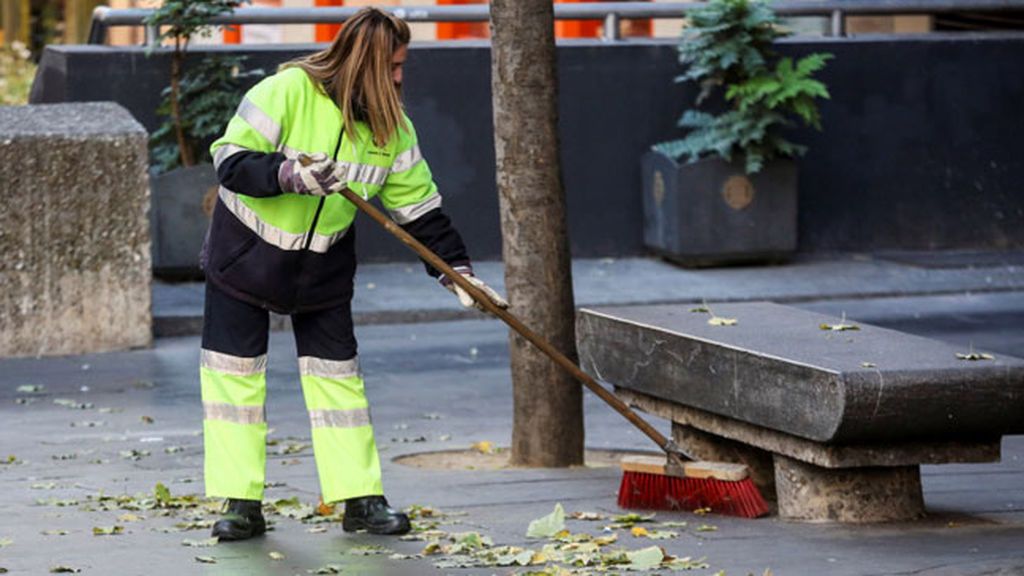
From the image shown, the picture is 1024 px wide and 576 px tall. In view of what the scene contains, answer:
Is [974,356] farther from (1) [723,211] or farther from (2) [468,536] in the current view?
(1) [723,211]

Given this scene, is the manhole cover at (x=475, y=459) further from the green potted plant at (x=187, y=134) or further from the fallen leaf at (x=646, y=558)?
the green potted plant at (x=187, y=134)

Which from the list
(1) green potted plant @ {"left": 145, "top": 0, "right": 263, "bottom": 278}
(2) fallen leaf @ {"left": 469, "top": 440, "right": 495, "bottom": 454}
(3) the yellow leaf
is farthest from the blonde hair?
(1) green potted plant @ {"left": 145, "top": 0, "right": 263, "bottom": 278}

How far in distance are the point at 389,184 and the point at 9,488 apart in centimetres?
193

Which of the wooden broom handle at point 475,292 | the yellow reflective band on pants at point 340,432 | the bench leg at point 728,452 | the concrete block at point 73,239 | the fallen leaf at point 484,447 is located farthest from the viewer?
the concrete block at point 73,239

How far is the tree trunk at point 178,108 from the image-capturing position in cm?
1402

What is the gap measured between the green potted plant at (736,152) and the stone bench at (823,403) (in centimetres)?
656

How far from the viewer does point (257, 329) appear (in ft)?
22.9

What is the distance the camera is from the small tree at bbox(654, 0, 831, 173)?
1438 centimetres

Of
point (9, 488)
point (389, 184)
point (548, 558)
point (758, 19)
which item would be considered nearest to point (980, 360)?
point (548, 558)

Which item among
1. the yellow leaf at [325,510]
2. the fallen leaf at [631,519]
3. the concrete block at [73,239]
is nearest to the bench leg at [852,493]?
the fallen leaf at [631,519]

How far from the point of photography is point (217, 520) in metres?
7.11

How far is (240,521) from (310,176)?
1.14 m

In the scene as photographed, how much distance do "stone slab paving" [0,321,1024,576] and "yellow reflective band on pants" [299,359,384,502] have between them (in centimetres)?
17

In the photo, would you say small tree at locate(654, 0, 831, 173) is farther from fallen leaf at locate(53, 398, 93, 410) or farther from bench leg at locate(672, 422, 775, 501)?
bench leg at locate(672, 422, 775, 501)
